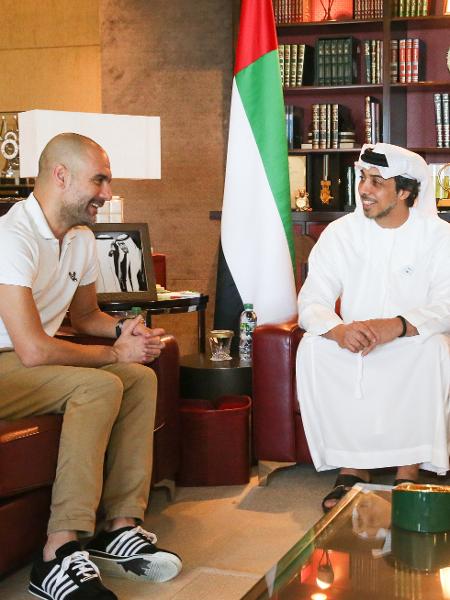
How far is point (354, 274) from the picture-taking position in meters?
3.73

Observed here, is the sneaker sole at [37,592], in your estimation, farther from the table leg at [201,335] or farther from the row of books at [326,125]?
the row of books at [326,125]

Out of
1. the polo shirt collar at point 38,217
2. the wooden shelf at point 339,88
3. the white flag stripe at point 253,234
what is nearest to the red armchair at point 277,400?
the white flag stripe at point 253,234

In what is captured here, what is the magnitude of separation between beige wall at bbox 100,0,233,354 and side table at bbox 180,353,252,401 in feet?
7.47

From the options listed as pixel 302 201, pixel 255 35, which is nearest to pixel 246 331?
pixel 255 35

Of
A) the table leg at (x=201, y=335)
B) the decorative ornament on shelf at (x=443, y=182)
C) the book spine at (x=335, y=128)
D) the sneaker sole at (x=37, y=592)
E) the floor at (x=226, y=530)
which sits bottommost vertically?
the floor at (x=226, y=530)

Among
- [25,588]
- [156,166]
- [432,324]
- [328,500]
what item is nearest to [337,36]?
[156,166]

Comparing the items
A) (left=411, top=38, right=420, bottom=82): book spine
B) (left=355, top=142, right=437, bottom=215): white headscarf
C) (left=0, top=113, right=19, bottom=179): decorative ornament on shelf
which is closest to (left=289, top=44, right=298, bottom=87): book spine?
(left=411, top=38, right=420, bottom=82): book spine

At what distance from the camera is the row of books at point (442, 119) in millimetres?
5879

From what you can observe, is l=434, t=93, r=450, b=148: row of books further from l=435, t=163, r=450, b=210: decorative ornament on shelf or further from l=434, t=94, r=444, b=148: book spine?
l=435, t=163, r=450, b=210: decorative ornament on shelf

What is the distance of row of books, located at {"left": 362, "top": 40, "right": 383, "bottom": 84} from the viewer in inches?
231

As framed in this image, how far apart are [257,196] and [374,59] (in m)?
1.91

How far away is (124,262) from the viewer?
156 inches

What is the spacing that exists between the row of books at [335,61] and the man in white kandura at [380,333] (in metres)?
2.31

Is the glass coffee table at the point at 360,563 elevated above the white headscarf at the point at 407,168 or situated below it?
below
